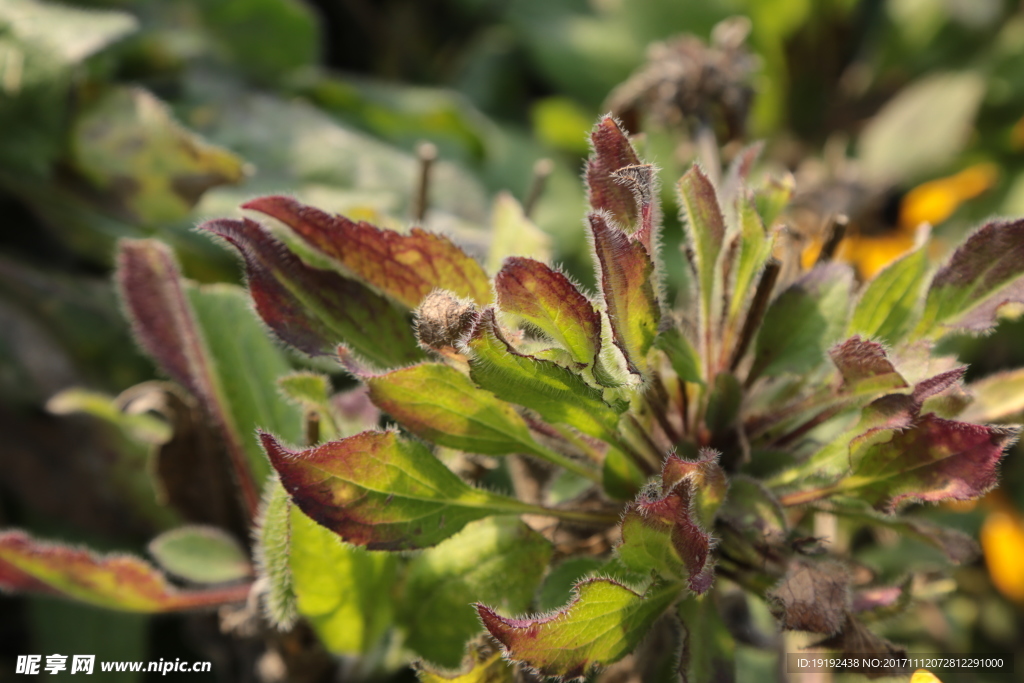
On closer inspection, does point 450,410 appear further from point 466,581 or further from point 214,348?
point 214,348

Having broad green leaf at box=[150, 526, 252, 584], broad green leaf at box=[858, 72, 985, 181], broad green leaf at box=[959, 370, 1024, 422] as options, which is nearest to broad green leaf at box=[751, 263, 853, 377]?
broad green leaf at box=[959, 370, 1024, 422]

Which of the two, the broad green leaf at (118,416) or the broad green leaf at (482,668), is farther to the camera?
the broad green leaf at (118,416)

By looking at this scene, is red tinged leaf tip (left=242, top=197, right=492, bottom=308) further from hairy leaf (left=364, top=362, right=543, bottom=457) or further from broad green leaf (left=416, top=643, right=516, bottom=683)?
broad green leaf (left=416, top=643, right=516, bottom=683)

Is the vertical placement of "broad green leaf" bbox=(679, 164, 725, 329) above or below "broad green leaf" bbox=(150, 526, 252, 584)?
above

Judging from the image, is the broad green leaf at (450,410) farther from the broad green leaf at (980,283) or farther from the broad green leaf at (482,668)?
the broad green leaf at (980,283)

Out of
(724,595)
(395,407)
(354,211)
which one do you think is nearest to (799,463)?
(724,595)

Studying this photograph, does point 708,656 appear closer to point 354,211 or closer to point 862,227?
point 354,211

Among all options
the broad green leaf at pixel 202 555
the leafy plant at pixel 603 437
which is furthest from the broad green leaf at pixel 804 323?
the broad green leaf at pixel 202 555
